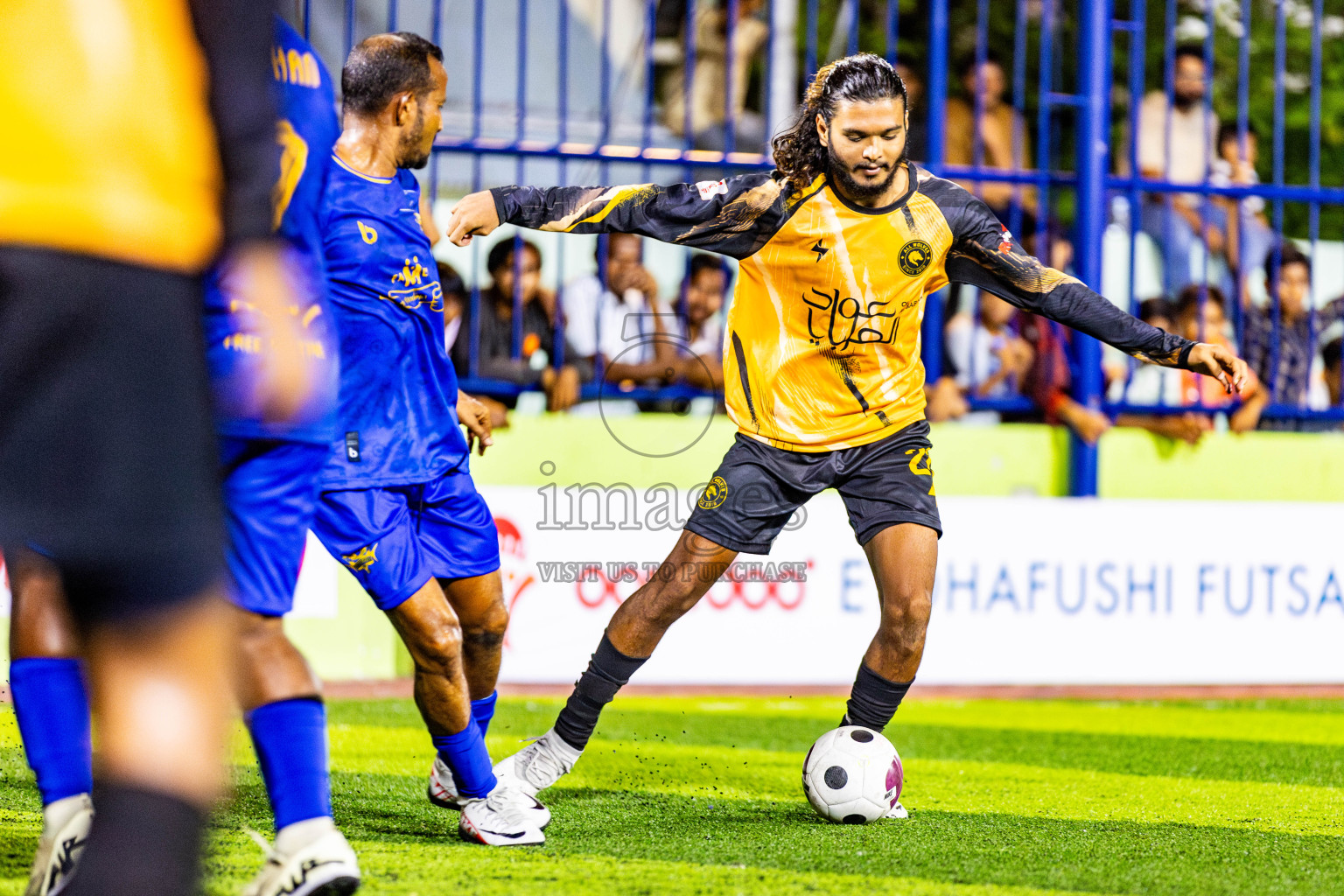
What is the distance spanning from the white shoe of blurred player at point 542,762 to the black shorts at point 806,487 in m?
0.75

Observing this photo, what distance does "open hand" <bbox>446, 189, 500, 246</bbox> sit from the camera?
13.3 ft

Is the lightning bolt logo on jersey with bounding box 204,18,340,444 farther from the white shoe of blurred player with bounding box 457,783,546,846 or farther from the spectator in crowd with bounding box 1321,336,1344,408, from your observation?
the spectator in crowd with bounding box 1321,336,1344,408

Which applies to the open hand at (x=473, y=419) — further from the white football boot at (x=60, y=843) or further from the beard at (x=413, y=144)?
the white football boot at (x=60, y=843)

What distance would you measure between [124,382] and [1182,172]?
28.6 feet

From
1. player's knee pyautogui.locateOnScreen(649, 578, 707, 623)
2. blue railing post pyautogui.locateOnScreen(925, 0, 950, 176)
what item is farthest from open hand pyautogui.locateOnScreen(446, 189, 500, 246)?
blue railing post pyautogui.locateOnScreen(925, 0, 950, 176)

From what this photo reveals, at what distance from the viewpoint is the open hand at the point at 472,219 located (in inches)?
160

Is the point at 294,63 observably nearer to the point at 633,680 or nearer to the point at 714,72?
the point at 633,680

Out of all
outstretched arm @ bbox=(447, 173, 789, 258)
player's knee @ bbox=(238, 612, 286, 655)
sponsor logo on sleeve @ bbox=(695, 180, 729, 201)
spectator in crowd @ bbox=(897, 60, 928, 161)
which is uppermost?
spectator in crowd @ bbox=(897, 60, 928, 161)

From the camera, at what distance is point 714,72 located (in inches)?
386

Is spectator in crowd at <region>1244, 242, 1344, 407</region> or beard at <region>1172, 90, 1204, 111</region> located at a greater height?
beard at <region>1172, 90, 1204, 111</region>

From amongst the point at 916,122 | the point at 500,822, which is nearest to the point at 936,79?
the point at 916,122

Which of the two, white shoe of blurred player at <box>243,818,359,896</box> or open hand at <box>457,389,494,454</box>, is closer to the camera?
white shoe of blurred player at <box>243,818,359,896</box>

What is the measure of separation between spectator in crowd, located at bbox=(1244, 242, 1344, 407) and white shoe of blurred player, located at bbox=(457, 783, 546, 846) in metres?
6.57

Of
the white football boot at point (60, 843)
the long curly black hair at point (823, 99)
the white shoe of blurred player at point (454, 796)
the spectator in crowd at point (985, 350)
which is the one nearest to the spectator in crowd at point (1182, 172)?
the spectator in crowd at point (985, 350)
